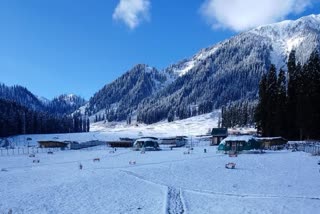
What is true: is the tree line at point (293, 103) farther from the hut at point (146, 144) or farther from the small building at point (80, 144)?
the small building at point (80, 144)

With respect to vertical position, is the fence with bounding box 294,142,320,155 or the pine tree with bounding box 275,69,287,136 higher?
the pine tree with bounding box 275,69,287,136

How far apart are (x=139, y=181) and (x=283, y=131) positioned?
48.7 m

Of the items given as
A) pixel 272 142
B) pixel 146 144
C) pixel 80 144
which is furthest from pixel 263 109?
pixel 80 144

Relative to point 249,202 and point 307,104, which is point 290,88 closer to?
point 307,104

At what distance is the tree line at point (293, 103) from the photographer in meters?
63.9

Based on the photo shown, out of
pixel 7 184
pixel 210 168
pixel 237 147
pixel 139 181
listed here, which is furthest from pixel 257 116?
pixel 7 184

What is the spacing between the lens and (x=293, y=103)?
69.3 meters

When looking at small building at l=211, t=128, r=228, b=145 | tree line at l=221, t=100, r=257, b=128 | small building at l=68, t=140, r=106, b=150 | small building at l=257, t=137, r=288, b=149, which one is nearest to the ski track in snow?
small building at l=257, t=137, r=288, b=149

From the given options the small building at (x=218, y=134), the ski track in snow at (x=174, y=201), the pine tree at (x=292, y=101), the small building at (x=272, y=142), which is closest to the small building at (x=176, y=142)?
the small building at (x=218, y=134)

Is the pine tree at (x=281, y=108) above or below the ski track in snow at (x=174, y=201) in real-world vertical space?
above

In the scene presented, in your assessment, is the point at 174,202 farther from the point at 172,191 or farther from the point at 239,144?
the point at 239,144

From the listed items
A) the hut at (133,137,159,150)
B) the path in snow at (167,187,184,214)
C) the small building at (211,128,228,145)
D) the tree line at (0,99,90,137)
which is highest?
the tree line at (0,99,90,137)

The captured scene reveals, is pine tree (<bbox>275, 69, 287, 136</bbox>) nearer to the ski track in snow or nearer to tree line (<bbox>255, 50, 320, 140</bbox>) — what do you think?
tree line (<bbox>255, 50, 320, 140</bbox>)

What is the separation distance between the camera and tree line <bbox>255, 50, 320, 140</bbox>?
6388cm
